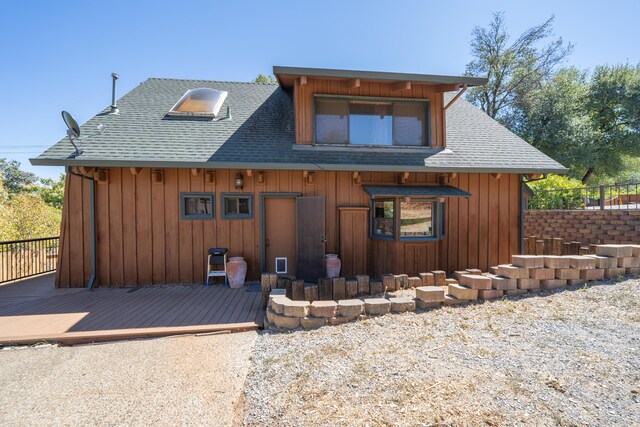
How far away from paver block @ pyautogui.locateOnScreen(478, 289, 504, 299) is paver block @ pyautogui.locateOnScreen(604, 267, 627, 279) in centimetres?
174

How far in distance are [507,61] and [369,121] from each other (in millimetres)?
15830

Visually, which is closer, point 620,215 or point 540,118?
point 620,215

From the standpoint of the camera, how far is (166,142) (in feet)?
18.4

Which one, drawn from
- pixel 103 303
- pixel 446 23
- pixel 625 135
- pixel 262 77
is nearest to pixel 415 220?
pixel 103 303

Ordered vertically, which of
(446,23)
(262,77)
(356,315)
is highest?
(262,77)

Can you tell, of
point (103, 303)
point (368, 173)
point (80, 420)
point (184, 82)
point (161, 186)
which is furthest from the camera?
point (184, 82)

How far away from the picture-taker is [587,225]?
22.5 ft

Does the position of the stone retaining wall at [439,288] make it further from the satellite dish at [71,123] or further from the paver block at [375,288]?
the satellite dish at [71,123]

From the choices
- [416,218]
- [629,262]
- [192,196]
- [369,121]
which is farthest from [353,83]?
[629,262]

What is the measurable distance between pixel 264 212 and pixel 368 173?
2378 mm

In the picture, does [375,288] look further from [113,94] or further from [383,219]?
[113,94]

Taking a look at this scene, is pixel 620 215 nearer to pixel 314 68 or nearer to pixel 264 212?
pixel 314 68

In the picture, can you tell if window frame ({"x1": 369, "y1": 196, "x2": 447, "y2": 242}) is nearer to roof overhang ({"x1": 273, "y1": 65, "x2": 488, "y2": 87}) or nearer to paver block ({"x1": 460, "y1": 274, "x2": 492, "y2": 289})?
paver block ({"x1": 460, "y1": 274, "x2": 492, "y2": 289})

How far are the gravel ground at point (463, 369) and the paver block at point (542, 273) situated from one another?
0.47 metres
